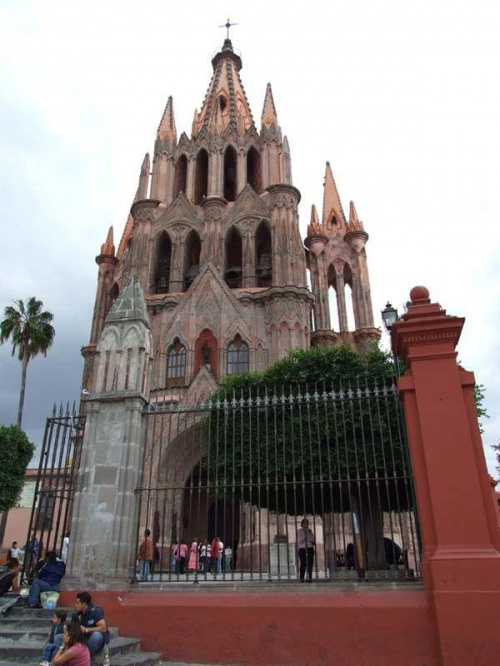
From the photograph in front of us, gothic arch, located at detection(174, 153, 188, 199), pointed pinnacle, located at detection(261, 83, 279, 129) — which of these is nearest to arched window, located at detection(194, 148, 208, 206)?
gothic arch, located at detection(174, 153, 188, 199)

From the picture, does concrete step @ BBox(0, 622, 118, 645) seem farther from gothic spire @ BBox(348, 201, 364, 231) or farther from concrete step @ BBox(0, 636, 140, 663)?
gothic spire @ BBox(348, 201, 364, 231)

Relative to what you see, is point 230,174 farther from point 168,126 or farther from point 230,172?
point 168,126

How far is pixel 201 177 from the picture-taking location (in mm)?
34250

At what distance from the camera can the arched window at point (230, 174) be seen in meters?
34.7

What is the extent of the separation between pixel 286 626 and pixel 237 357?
60.0ft

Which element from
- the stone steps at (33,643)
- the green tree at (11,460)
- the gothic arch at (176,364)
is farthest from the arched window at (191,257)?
the stone steps at (33,643)

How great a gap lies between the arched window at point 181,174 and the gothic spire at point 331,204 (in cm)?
909

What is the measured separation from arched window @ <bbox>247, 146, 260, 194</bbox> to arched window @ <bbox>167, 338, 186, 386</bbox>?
13.4m

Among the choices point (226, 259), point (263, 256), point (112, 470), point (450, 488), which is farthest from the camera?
point (226, 259)

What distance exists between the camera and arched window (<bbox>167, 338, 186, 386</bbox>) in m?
24.4

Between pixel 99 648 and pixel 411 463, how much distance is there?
428 centimetres

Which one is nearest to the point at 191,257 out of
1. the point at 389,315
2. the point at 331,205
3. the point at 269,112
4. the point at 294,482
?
the point at 331,205

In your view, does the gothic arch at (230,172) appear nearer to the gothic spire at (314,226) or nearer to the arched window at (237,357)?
the gothic spire at (314,226)

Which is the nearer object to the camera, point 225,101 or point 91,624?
point 91,624
